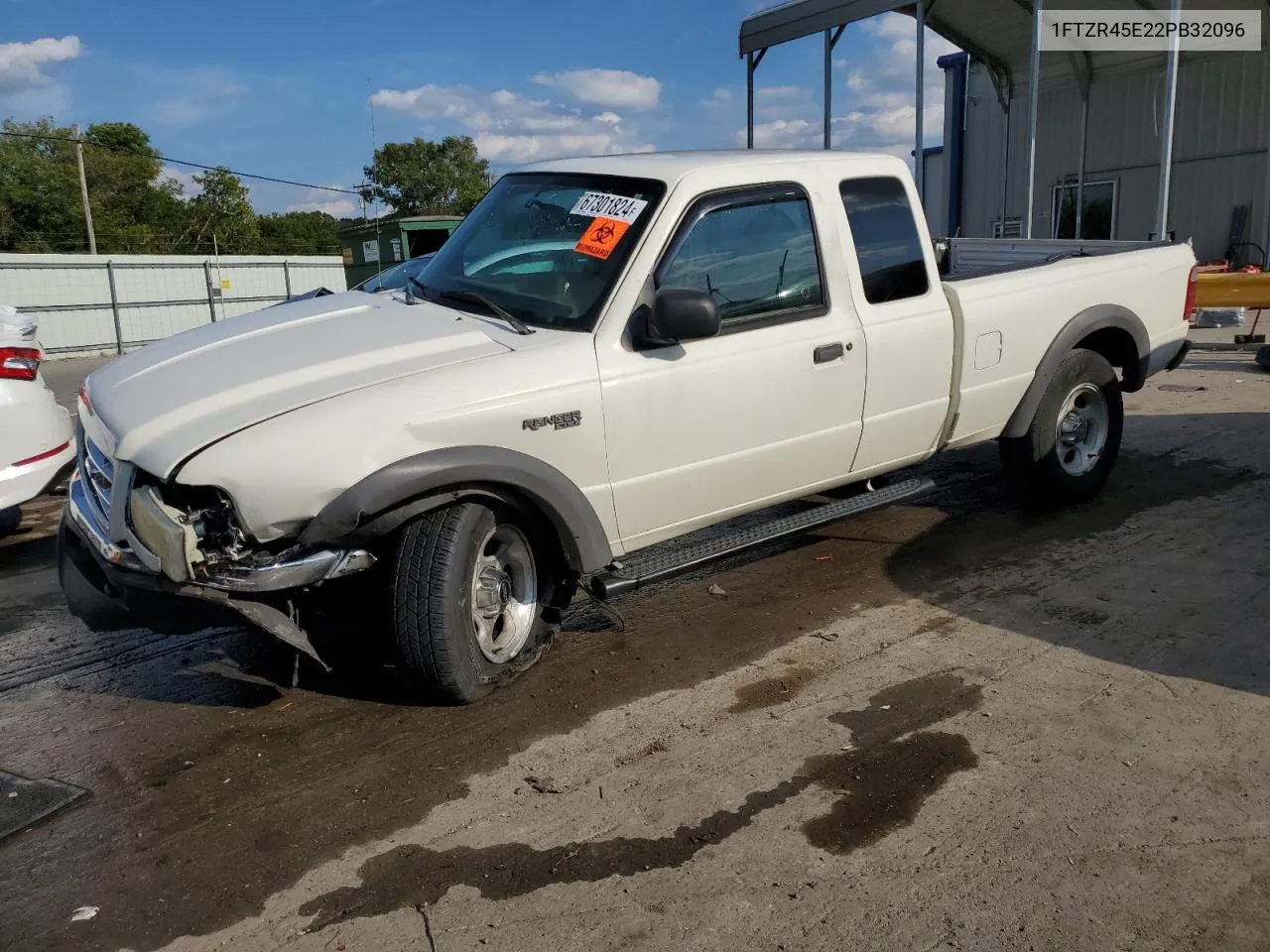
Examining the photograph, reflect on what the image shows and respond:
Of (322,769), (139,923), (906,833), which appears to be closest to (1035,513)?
(906,833)

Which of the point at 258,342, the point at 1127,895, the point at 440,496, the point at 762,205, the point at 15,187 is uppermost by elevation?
the point at 15,187

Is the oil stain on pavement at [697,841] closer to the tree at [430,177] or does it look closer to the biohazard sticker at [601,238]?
the biohazard sticker at [601,238]

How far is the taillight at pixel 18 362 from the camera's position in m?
5.62

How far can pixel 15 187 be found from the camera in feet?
Result: 159

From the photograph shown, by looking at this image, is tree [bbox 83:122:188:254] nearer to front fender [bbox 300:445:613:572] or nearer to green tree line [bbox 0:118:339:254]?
green tree line [bbox 0:118:339:254]

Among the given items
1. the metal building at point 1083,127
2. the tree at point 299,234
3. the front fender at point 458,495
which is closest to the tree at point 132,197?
the tree at point 299,234

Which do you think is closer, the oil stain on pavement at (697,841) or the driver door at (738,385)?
the oil stain on pavement at (697,841)

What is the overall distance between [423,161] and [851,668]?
62.1m

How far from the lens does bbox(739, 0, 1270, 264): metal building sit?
15938mm

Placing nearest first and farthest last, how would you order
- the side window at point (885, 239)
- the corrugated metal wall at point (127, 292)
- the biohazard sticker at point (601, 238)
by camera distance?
the biohazard sticker at point (601, 238), the side window at point (885, 239), the corrugated metal wall at point (127, 292)

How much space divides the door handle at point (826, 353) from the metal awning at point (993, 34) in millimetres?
9146

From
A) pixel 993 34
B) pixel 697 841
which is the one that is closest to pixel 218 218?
pixel 993 34

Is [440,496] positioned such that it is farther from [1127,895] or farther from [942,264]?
[942,264]

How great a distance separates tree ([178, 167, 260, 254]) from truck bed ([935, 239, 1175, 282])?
162 ft
